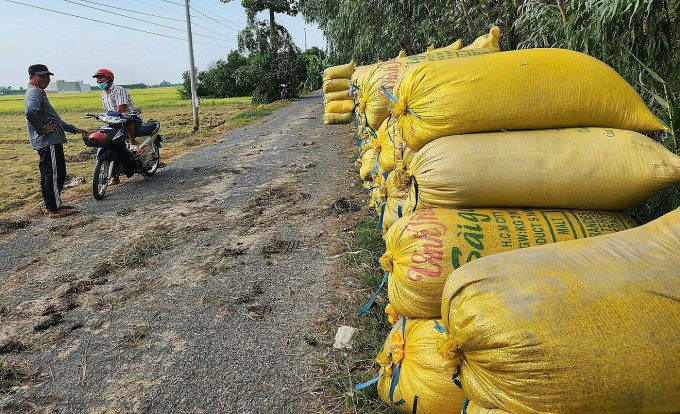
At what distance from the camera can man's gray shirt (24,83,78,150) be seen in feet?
16.9

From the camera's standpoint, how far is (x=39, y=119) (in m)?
5.20

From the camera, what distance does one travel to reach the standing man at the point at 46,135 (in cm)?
516

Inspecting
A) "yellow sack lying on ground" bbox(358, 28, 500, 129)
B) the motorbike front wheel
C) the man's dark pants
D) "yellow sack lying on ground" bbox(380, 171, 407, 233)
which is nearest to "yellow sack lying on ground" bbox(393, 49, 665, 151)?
"yellow sack lying on ground" bbox(380, 171, 407, 233)

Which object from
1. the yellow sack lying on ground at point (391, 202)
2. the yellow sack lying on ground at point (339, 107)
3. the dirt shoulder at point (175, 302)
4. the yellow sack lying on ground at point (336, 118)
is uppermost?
the yellow sack lying on ground at point (339, 107)

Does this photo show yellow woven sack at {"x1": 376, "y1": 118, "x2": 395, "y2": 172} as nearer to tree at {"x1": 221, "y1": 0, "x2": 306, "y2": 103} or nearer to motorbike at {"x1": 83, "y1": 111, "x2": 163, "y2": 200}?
motorbike at {"x1": 83, "y1": 111, "x2": 163, "y2": 200}

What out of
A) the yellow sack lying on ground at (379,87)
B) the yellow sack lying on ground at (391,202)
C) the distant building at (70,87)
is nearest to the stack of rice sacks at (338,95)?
the yellow sack lying on ground at (379,87)

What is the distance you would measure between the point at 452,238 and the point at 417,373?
1.72 feet

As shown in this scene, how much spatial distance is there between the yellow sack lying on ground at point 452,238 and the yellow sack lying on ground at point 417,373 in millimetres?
88

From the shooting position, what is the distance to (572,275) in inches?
46.3

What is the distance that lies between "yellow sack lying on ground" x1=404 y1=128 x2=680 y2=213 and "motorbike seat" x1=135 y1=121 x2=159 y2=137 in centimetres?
587

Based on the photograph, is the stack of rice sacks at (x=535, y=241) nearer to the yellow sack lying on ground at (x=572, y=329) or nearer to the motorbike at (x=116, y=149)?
the yellow sack lying on ground at (x=572, y=329)

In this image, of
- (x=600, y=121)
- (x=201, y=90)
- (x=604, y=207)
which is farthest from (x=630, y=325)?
(x=201, y=90)

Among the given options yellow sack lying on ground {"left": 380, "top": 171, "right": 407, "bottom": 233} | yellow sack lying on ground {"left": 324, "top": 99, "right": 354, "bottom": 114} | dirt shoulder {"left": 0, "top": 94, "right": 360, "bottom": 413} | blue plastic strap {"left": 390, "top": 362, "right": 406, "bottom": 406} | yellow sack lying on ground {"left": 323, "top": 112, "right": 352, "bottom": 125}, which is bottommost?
dirt shoulder {"left": 0, "top": 94, "right": 360, "bottom": 413}

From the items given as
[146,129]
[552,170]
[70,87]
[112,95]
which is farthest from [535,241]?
[70,87]
